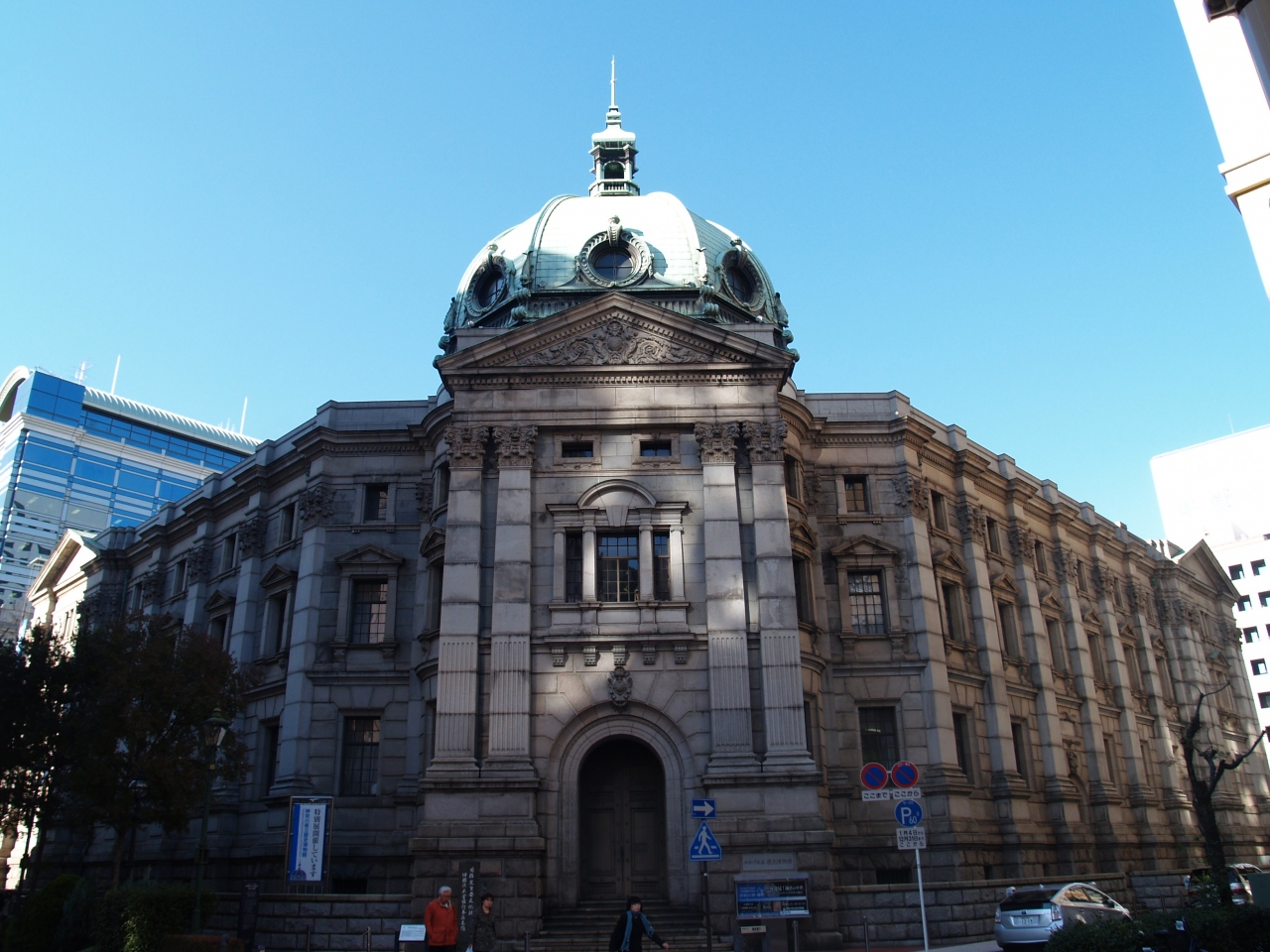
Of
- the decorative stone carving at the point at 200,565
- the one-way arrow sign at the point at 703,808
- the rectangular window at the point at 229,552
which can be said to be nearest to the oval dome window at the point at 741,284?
the one-way arrow sign at the point at 703,808

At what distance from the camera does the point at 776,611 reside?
100 ft

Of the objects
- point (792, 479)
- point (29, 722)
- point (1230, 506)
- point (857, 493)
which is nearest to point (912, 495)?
point (857, 493)

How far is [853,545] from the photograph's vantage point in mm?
38438

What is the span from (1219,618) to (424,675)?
5543 centimetres

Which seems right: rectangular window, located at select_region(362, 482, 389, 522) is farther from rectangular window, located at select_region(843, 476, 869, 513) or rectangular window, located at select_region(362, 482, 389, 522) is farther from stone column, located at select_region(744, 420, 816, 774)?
rectangular window, located at select_region(843, 476, 869, 513)

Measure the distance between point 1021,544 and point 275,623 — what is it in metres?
31.3

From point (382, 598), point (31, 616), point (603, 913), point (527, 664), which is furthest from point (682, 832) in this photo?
point (31, 616)

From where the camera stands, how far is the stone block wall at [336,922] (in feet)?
88.1

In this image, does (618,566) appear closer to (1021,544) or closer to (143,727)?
(143,727)

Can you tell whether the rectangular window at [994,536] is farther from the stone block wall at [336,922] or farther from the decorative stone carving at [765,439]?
the stone block wall at [336,922]

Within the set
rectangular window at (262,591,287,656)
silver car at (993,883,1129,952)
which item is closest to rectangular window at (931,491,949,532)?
silver car at (993,883,1129,952)

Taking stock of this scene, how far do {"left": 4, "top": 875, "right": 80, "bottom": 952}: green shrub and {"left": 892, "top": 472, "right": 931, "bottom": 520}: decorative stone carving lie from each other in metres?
29.3

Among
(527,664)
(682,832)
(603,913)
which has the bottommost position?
(603,913)

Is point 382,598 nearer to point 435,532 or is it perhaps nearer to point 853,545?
point 435,532
